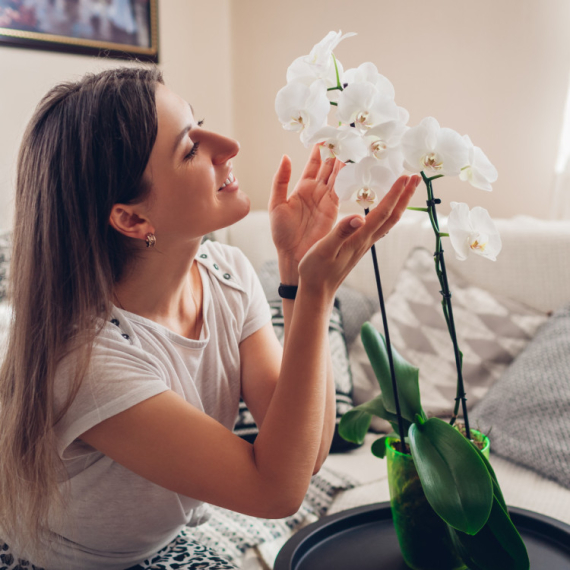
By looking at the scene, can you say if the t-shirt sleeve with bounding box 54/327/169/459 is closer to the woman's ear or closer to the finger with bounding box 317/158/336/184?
the woman's ear

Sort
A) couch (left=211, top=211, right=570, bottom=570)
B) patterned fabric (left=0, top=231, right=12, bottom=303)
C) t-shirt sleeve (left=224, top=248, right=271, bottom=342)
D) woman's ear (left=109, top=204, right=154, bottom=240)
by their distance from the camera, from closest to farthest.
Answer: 1. woman's ear (left=109, top=204, right=154, bottom=240)
2. t-shirt sleeve (left=224, top=248, right=271, bottom=342)
3. couch (left=211, top=211, right=570, bottom=570)
4. patterned fabric (left=0, top=231, right=12, bottom=303)

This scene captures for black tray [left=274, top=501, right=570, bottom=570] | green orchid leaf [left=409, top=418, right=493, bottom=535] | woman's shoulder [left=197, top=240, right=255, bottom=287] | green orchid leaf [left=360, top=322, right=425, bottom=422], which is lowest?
black tray [left=274, top=501, right=570, bottom=570]

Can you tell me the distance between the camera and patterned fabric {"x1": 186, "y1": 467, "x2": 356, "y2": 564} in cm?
120

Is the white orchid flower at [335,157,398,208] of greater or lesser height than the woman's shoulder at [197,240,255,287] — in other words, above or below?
above

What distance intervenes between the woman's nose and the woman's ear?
0.53 ft

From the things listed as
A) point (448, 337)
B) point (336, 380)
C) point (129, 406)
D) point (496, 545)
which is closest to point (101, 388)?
point (129, 406)

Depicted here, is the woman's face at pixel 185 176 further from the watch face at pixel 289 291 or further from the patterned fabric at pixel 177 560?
the patterned fabric at pixel 177 560

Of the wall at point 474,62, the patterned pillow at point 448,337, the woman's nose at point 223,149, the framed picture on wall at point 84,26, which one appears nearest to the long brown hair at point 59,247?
the woman's nose at point 223,149

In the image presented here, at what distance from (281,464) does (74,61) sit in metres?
2.12

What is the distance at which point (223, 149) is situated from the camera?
3.15 ft

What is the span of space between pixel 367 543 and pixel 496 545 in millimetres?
293

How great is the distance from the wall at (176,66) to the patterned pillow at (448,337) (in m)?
1.42

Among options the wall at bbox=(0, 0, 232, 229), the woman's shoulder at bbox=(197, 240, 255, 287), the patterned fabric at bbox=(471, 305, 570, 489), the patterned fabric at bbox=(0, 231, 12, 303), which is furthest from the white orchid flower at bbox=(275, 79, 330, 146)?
the wall at bbox=(0, 0, 232, 229)

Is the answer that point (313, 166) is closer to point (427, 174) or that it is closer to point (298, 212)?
point (298, 212)
